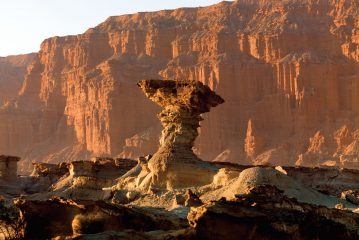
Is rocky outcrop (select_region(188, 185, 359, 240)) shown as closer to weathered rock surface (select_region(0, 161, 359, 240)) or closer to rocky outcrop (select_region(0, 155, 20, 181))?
weathered rock surface (select_region(0, 161, 359, 240))

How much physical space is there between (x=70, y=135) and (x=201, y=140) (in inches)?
1168

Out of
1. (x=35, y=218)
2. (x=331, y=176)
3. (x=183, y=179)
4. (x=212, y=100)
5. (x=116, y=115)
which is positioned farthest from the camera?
A: (x=116, y=115)

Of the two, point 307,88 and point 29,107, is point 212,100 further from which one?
point 29,107

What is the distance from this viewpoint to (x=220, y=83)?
13462 centimetres

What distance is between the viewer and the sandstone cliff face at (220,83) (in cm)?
12588

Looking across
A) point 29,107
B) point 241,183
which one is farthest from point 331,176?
point 29,107

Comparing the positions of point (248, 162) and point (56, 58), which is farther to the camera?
point (56, 58)

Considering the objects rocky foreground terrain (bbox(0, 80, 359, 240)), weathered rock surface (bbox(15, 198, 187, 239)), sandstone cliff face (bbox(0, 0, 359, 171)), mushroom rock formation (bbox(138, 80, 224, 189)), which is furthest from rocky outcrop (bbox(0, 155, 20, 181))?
sandstone cliff face (bbox(0, 0, 359, 171))

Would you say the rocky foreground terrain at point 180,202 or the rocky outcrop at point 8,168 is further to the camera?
the rocky outcrop at point 8,168

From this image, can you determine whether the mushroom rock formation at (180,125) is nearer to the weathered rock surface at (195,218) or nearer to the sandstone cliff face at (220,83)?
the weathered rock surface at (195,218)

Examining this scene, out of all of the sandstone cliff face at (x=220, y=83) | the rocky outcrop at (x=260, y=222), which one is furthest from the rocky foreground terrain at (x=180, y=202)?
the sandstone cliff face at (x=220, y=83)

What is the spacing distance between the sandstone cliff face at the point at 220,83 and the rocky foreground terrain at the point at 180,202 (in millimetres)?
69069

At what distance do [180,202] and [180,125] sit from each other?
37.1 ft

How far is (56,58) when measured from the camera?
163750 millimetres
